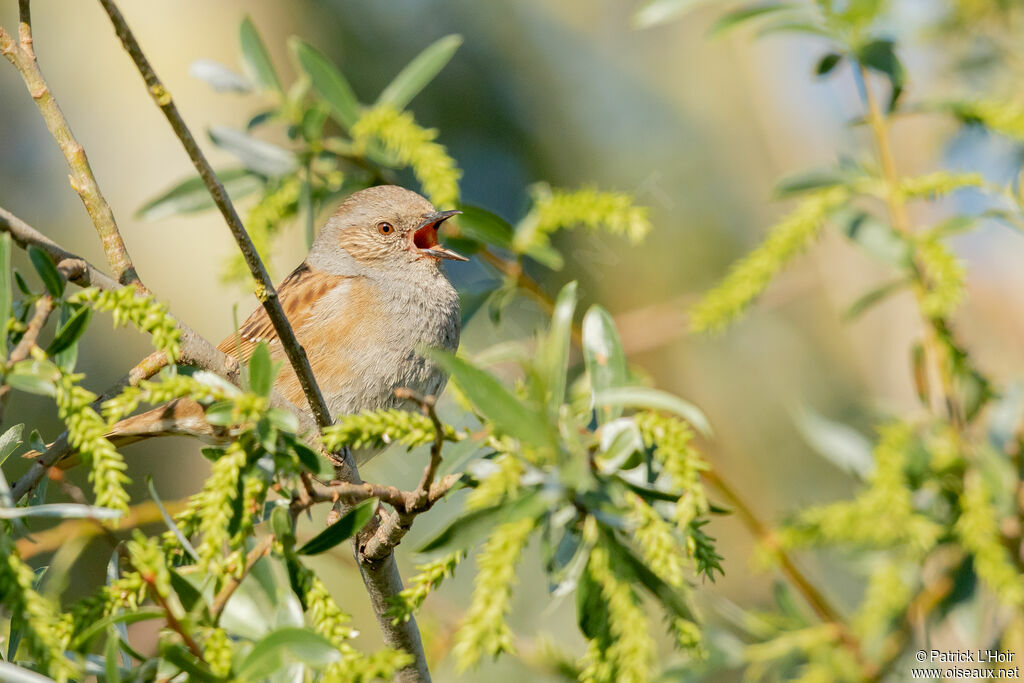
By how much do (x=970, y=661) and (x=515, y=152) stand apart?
18.1 feet

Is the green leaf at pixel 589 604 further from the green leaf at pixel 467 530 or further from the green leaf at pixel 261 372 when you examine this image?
the green leaf at pixel 261 372

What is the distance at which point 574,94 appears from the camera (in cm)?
854

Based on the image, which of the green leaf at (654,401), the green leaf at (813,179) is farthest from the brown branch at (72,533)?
the green leaf at (813,179)

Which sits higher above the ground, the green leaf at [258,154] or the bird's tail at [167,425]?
the green leaf at [258,154]

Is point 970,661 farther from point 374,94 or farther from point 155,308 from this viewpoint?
point 374,94

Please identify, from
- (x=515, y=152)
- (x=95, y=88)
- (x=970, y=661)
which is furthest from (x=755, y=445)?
(x=95, y=88)

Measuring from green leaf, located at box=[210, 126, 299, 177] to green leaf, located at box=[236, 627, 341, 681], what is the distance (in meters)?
2.07

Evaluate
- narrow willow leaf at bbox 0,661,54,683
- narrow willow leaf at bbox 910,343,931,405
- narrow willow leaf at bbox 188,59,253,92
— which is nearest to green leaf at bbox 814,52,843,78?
narrow willow leaf at bbox 910,343,931,405

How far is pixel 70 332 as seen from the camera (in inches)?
61.3

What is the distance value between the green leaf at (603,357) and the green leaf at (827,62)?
1446 mm

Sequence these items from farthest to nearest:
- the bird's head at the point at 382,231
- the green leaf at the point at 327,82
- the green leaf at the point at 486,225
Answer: the bird's head at the point at 382,231 < the green leaf at the point at 327,82 < the green leaf at the point at 486,225

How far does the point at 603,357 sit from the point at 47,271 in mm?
1035

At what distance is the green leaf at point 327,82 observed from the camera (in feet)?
10.3

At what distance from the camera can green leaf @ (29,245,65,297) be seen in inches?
64.6
